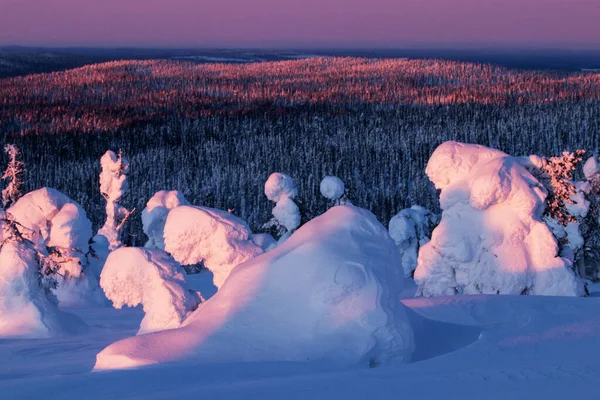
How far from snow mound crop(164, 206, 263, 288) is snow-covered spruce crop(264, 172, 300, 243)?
10.1 meters

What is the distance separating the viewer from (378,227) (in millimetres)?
6910

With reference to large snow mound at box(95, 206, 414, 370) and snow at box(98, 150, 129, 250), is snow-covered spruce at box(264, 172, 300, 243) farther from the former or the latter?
large snow mound at box(95, 206, 414, 370)

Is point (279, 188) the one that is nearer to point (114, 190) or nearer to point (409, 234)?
point (409, 234)

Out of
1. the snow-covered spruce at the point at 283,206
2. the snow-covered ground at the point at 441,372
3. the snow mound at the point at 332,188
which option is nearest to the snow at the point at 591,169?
the snow mound at the point at 332,188

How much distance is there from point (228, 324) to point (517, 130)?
337 ft

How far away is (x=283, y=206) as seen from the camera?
20.1 metres

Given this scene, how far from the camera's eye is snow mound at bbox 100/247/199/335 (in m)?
9.34

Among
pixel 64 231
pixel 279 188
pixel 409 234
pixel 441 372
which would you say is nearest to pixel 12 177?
pixel 64 231

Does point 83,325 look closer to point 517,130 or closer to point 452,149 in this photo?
point 452,149

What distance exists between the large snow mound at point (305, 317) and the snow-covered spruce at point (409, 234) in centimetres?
1554

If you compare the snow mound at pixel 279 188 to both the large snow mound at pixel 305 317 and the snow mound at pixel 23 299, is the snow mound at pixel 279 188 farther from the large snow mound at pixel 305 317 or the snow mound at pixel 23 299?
the large snow mound at pixel 305 317

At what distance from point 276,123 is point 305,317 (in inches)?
4789

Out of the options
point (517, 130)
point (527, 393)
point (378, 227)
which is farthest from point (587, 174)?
point (517, 130)

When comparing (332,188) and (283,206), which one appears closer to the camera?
(283,206)
